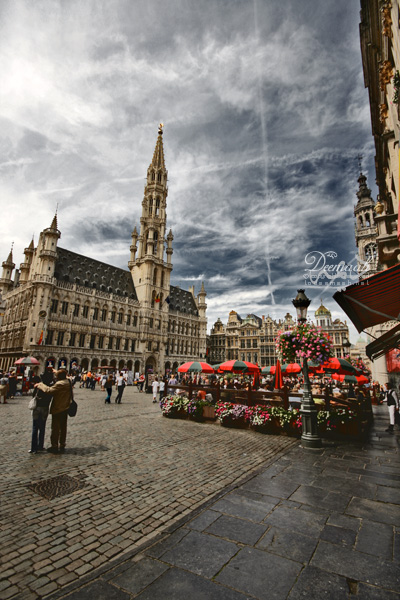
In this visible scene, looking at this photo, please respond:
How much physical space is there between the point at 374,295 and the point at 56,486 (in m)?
7.48

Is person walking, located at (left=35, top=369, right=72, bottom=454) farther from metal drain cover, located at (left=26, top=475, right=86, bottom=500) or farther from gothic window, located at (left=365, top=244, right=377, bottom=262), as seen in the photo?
gothic window, located at (left=365, top=244, right=377, bottom=262)

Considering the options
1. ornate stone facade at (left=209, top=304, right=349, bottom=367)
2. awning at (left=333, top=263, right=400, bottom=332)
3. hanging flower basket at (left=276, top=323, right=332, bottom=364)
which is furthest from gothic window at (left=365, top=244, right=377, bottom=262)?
awning at (left=333, top=263, right=400, bottom=332)

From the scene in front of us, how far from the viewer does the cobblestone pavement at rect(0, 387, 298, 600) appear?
10.5 ft

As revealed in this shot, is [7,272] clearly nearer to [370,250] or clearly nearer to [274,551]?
[274,551]

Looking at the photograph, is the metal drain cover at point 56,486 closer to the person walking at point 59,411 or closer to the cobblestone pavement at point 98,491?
the cobblestone pavement at point 98,491

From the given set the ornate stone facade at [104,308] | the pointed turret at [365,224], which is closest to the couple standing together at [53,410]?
the ornate stone facade at [104,308]

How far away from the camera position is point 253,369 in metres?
20.7

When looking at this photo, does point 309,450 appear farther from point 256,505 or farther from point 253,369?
point 253,369

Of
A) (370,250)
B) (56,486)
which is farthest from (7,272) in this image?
(370,250)

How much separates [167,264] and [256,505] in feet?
205

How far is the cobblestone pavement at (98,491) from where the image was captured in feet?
10.5

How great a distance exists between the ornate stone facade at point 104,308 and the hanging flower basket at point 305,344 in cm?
3951

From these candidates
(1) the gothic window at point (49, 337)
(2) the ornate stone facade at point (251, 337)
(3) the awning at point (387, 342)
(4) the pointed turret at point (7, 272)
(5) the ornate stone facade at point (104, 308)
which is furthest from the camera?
(2) the ornate stone facade at point (251, 337)

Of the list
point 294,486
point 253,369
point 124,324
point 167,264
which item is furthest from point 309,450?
point 167,264
